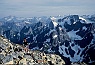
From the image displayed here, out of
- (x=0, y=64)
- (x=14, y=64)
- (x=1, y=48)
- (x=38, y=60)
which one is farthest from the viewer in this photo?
(x=1, y=48)

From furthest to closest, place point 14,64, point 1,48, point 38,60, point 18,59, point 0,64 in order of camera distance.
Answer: point 1,48
point 38,60
point 18,59
point 14,64
point 0,64

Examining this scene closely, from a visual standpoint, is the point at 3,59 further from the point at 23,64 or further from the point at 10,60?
the point at 23,64

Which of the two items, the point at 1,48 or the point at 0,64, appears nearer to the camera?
the point at 0,64

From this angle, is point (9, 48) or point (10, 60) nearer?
point (10, 60)

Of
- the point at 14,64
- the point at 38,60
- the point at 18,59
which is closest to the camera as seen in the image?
the point at 14,64

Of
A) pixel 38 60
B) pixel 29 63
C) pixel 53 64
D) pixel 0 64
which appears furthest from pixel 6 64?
pixel 53 64

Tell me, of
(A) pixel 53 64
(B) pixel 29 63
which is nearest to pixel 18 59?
(B) pixel 29 63

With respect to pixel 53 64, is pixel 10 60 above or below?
above

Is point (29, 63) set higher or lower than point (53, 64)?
higher

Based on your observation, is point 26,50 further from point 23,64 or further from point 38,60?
point 23,64
